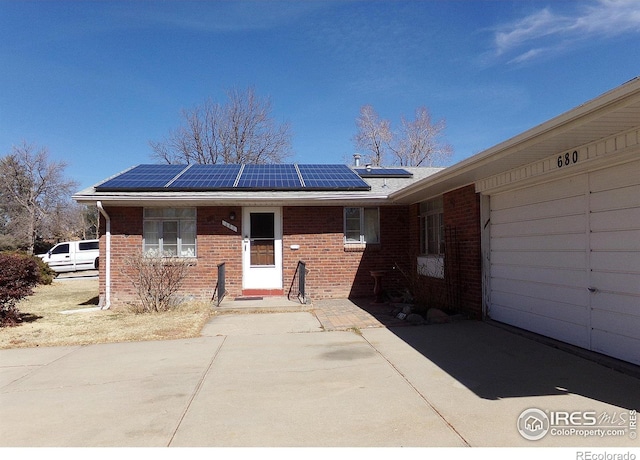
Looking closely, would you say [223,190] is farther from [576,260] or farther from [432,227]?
[576,260]

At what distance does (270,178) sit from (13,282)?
6.37 meters

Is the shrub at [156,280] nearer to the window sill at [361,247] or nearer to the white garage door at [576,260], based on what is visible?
the window sill at [361,247]

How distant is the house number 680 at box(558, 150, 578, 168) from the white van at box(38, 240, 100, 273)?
2393 cm

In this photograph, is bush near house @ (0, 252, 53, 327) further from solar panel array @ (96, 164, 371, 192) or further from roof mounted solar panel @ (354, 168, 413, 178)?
roof mounted solar panel @ (354, 168, 413, 178)

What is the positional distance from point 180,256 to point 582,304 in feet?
28.6

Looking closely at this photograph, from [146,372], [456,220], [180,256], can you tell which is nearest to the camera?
[146,372]

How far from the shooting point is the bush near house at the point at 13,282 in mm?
8336

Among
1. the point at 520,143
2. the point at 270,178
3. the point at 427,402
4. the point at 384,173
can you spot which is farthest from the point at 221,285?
the point at 520,143

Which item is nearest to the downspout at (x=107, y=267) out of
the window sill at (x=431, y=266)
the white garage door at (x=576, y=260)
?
the window sill at (x=431, y=266)

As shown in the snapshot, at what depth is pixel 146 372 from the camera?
5418 millimetres

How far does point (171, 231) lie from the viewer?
11148 mm
